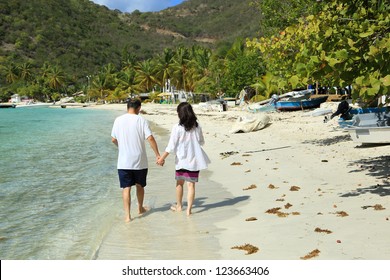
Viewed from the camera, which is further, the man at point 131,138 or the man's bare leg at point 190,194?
the man's bare leg at point 190,194

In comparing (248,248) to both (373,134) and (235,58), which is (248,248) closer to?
(373,134)

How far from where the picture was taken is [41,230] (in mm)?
7480

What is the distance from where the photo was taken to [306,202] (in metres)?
7.61

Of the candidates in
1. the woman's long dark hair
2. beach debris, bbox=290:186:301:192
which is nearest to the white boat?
beach debris, bbox=290:186:301:192

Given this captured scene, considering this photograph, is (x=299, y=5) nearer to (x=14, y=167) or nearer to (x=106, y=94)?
(x=14, y=167)

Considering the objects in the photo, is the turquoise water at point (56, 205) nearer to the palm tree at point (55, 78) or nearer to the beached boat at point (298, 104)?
the beached boat at point (298, 104)

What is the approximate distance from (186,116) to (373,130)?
7.59 meters

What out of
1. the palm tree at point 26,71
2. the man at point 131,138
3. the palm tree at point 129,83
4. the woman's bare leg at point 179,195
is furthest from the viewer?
the palm tree at point 26,71

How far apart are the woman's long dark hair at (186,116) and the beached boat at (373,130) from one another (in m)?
7.36

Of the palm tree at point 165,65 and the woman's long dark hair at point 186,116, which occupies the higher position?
the palm tree at point 165,65

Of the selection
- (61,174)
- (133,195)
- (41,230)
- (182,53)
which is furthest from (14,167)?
(182,53)

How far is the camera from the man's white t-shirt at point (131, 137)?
701 centimetres

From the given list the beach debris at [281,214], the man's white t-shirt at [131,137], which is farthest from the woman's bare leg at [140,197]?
the beach debris at [281,214]

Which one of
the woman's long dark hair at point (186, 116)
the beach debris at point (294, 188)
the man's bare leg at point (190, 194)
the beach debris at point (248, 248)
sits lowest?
the beach debris at point (294, 188)
